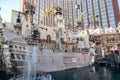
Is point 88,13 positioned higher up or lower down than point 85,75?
higher up

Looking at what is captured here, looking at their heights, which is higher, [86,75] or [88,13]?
[88,13]

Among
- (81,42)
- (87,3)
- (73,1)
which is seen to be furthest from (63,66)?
(73,1)

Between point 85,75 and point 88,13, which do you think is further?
point 88,13

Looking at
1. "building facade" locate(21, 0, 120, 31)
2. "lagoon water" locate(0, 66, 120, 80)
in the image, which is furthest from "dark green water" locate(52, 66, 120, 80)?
"building facade" locate(21, 0, 120, 31)

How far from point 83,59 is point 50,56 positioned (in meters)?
17.3

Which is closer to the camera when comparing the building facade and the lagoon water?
the lagoon water

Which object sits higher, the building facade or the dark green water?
the building facade

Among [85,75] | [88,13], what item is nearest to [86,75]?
[85,75]

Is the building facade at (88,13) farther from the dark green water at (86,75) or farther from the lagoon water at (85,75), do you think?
the dark green water at (86,75)

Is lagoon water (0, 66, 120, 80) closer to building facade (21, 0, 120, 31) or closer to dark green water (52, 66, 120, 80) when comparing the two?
dark green water (52, 66, 120, 80)

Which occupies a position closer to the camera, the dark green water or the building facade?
the dark green water

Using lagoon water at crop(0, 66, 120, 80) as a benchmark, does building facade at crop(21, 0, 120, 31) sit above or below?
above

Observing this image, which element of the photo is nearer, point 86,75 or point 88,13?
point 86,75

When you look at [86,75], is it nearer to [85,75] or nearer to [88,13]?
[85,75]
